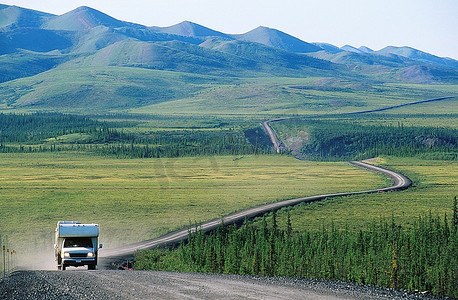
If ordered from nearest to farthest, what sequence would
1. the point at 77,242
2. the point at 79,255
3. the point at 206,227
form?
the point at 79,255 < the point at 77,242 < the point at 206,227

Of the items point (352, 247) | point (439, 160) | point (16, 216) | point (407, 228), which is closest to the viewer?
point (352, 247)

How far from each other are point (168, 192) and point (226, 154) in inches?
3037

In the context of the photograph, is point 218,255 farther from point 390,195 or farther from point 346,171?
point 346,171

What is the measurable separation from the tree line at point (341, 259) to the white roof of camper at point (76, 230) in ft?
25.3

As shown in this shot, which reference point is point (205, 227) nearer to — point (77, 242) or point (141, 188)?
point (77, 242)

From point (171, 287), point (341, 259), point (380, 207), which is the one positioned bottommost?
point (380, 207)

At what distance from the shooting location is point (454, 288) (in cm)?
4322

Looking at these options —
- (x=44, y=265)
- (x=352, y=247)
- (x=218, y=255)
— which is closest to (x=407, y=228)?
(x=352, y=247)

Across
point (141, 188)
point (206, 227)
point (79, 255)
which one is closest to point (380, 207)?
point (206, 227)

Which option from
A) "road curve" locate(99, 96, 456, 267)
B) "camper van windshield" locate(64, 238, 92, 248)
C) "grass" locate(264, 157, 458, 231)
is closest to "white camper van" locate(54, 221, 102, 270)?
"camper van windshield" locate(64, 238, 92, 248)

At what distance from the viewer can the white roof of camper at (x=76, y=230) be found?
1764 inches

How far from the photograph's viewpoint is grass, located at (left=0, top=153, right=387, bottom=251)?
7938 centimetres

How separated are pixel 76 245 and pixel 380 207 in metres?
55.9

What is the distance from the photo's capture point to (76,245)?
44875 millimetres
